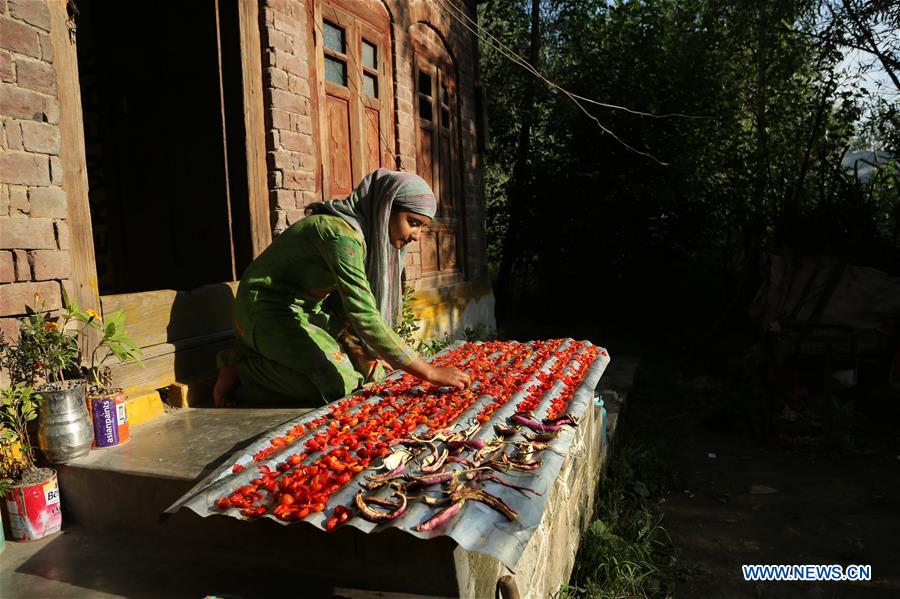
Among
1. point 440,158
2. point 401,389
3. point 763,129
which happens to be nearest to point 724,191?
point 763,129

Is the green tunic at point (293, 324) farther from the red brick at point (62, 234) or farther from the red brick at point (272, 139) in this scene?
the red brick at point (272, 139)

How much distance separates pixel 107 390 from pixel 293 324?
3.42ft

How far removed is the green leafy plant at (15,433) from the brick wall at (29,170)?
1.07ft

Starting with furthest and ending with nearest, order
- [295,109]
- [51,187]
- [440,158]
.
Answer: [440,158]
[295,109]
[51,187]

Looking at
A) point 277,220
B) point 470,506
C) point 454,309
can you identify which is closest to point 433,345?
point 454,309

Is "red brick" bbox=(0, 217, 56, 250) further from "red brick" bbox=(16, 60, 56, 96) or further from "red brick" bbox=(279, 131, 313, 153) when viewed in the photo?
"red brick" bbox=(279, 131, 313, 153)

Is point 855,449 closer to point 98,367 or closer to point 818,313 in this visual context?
point 818,313

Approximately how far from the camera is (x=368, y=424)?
3014 mm

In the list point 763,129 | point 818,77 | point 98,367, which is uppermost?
point 818,77

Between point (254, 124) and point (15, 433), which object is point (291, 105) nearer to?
point (254, 124)

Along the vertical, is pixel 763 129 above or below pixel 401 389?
above

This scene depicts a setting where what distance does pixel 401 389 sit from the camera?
3.64 metres

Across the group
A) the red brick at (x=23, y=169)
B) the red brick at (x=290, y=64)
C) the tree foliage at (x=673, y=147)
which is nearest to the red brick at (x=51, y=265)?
the red brick at (x=23, y=169)

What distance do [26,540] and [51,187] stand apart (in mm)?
1674
